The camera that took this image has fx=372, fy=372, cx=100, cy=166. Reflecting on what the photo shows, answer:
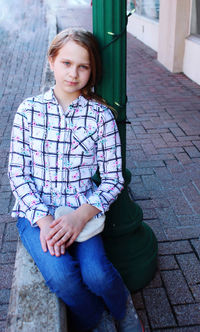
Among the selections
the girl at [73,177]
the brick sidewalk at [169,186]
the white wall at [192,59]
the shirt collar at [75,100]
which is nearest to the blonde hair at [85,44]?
the girl at [73,177]

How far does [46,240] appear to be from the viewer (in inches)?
68.6

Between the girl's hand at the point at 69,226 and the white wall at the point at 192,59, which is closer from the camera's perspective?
the girl's hand at the point at 69,226

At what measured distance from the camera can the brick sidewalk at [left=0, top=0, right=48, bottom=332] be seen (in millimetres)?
2529

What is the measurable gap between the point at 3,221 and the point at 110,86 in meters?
1.57

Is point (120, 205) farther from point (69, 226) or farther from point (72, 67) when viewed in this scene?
point (72, 67)

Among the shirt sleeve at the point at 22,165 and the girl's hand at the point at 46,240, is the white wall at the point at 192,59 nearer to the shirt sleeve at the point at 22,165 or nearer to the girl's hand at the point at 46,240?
the shirt sleeve at the point at 22,165

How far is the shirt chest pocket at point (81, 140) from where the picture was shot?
1.89m

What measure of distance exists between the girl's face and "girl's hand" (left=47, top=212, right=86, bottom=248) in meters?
0.64

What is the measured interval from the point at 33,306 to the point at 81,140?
0.82 m

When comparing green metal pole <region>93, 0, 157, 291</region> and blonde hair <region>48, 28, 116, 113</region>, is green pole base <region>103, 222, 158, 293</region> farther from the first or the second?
blonde hair <region>48, 28, 116, 113</region>

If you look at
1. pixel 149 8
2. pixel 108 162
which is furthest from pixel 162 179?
pixel 149 8

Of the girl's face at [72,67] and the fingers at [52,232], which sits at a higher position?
the girl's face at [72,67]

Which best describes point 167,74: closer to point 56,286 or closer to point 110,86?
point 110,86

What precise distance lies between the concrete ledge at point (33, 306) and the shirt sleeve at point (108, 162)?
0.47 meters
